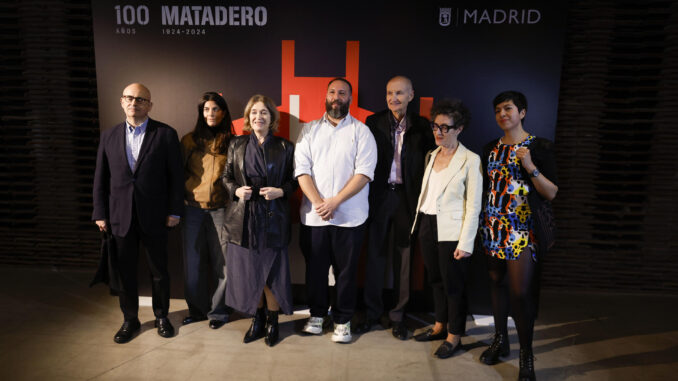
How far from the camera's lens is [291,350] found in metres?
2.98

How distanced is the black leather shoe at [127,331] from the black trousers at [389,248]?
5.86 feet

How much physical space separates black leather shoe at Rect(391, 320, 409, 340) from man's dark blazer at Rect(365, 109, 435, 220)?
84 cm

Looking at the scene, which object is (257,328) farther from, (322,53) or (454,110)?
(322,53)

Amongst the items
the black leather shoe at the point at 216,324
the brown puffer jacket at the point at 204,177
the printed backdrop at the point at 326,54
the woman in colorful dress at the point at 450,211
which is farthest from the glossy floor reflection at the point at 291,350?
the brown puffer jacket at the point at 204,177

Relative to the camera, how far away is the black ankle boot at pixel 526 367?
8.48 ft

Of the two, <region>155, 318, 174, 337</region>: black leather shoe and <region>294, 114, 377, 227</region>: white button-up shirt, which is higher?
<region>294, 114, 377, 227</region>: white button-up shirt

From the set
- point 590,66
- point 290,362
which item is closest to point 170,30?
point 290,362

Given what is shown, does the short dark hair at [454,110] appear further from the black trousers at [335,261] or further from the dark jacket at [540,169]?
the black trousers at [335,261]

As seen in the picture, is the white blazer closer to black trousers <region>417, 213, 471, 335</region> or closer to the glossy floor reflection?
black trousers <region>417, 213, 471, 335</region>

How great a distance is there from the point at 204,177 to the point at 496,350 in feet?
8.08

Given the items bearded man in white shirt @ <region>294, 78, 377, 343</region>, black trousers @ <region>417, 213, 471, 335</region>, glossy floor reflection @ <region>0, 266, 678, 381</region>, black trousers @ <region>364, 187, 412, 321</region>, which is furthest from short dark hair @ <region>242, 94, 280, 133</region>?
glossy floor reflection @ <region>0, 266, 678, 381</region>

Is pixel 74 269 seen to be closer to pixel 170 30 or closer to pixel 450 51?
pixel 170 30

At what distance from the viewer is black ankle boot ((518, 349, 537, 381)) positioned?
2.58m

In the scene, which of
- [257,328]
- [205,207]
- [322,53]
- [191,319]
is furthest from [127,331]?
[322,53]
